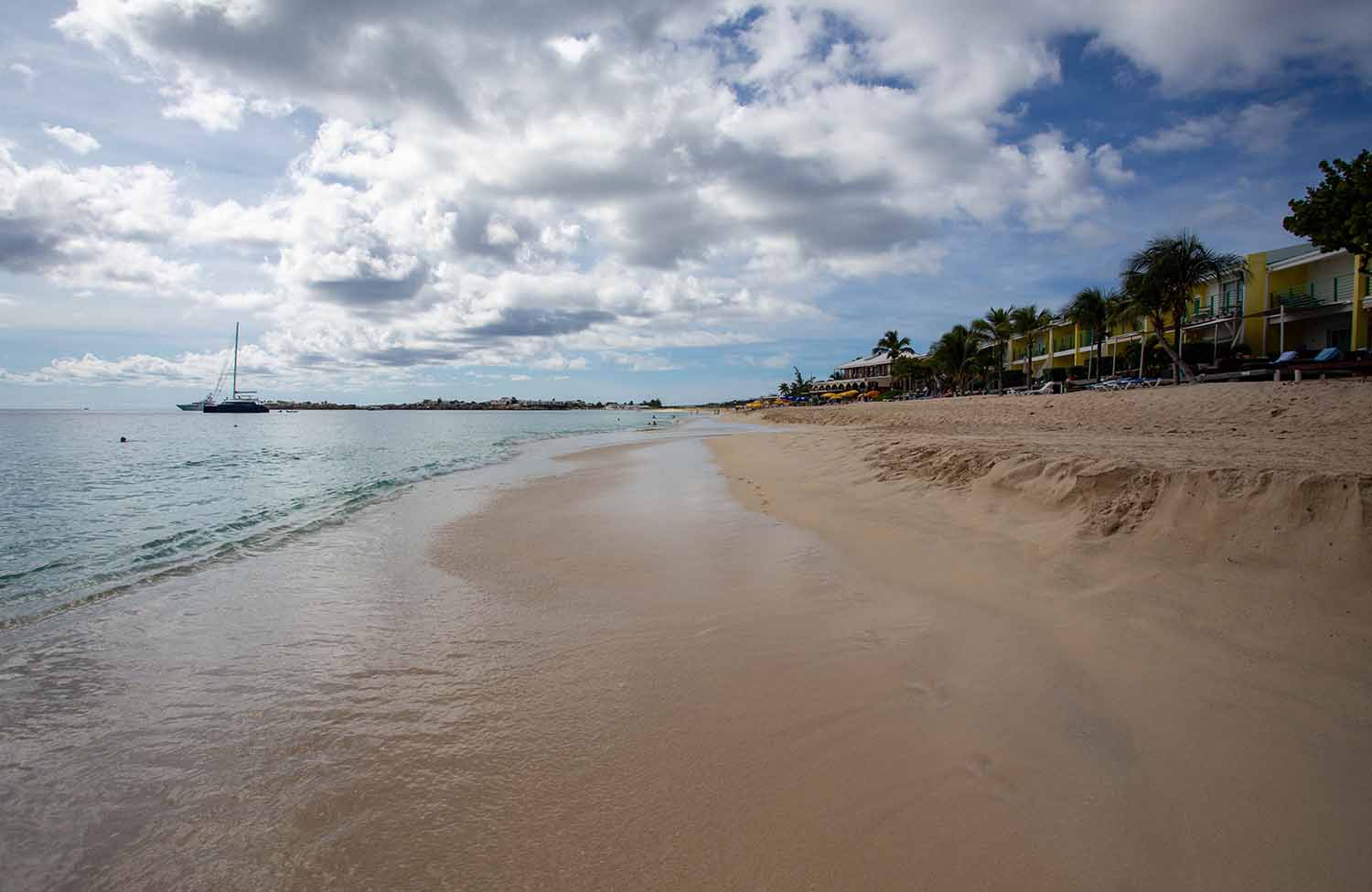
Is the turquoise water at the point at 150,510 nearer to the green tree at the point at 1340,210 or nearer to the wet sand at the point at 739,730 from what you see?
the wet sand at the point at 739,730

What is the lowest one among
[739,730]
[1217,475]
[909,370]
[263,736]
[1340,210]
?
[263,736]

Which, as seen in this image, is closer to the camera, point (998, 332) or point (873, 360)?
point (998, 332)

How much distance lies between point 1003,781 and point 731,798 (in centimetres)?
117

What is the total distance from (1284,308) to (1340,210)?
23.2 m

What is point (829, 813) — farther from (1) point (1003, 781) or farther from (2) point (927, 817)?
(1) point (1003, 781)

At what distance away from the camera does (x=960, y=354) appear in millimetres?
64500

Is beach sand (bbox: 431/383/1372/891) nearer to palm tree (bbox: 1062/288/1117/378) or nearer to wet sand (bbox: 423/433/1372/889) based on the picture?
wet sand (bbox: 423/433/1372/889)

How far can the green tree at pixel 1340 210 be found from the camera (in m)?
14.6

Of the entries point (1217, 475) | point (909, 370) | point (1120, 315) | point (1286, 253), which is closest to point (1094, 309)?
point (1120, 315)

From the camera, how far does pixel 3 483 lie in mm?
16391

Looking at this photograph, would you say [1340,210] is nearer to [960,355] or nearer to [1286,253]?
[1286,253]

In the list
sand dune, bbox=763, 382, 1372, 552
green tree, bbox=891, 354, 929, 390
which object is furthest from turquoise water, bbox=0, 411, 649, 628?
green tree, bbox=891, 354, 929, 390

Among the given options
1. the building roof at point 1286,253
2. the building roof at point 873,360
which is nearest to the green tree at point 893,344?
the building roof at point 873,360

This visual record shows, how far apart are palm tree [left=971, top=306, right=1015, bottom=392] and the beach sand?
59.9 metres
